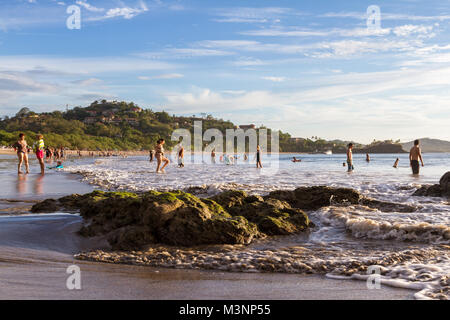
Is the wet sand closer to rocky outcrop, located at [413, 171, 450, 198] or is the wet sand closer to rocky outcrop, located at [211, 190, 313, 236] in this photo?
rocky outcrop, located at [211, 190, 313, 236]

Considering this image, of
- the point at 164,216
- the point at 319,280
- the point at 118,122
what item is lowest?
the point at 319,280

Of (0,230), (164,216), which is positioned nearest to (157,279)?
(164,216)

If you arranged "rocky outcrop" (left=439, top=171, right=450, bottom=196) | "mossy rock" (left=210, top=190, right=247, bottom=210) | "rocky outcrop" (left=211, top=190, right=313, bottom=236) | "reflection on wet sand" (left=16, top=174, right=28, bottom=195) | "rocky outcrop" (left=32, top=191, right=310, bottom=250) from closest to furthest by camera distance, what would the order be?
1. "rocky outcrop" (left=32, top=191, right=310, bottom=250)
2. "rocky outcrop" (left=211, top=190, right=313, bottom=236)
3. "mossy rock" (left=210, top=190, right=247, bottom=210)
4. "rocky outcrop" (left=439, top=171, right=450, bottom=196)
5. "reflection on wet sand" (left=16, top=174, right=28, bottom=195)

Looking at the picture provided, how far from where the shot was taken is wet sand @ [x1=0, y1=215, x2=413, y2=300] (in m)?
3.14

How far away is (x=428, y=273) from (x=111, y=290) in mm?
3030

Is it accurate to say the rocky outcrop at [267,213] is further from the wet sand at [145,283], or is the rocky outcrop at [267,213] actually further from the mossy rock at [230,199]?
the wet sand at [145,283]

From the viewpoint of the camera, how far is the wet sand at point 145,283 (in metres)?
3.14

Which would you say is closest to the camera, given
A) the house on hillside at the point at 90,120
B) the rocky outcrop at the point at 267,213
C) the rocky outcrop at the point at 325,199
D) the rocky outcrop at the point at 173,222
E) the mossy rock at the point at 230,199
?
the rocky outcrop at the point at 173,222

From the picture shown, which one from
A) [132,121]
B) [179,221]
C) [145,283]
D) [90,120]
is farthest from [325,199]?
[90,120]

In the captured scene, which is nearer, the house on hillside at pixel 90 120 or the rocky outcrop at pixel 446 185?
the rocky outcrop at pixel 446 185

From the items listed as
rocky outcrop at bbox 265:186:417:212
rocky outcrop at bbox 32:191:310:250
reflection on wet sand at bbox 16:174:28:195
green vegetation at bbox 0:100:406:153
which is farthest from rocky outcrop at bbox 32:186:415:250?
green vegetation at bbox 0:100:406:153

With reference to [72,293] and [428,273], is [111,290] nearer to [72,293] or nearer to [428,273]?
[72,293]

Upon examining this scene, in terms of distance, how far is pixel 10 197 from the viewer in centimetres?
933

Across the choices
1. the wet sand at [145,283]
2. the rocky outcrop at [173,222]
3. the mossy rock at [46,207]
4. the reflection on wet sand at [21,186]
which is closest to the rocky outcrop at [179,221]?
the rocky outcrop at [173,222]
